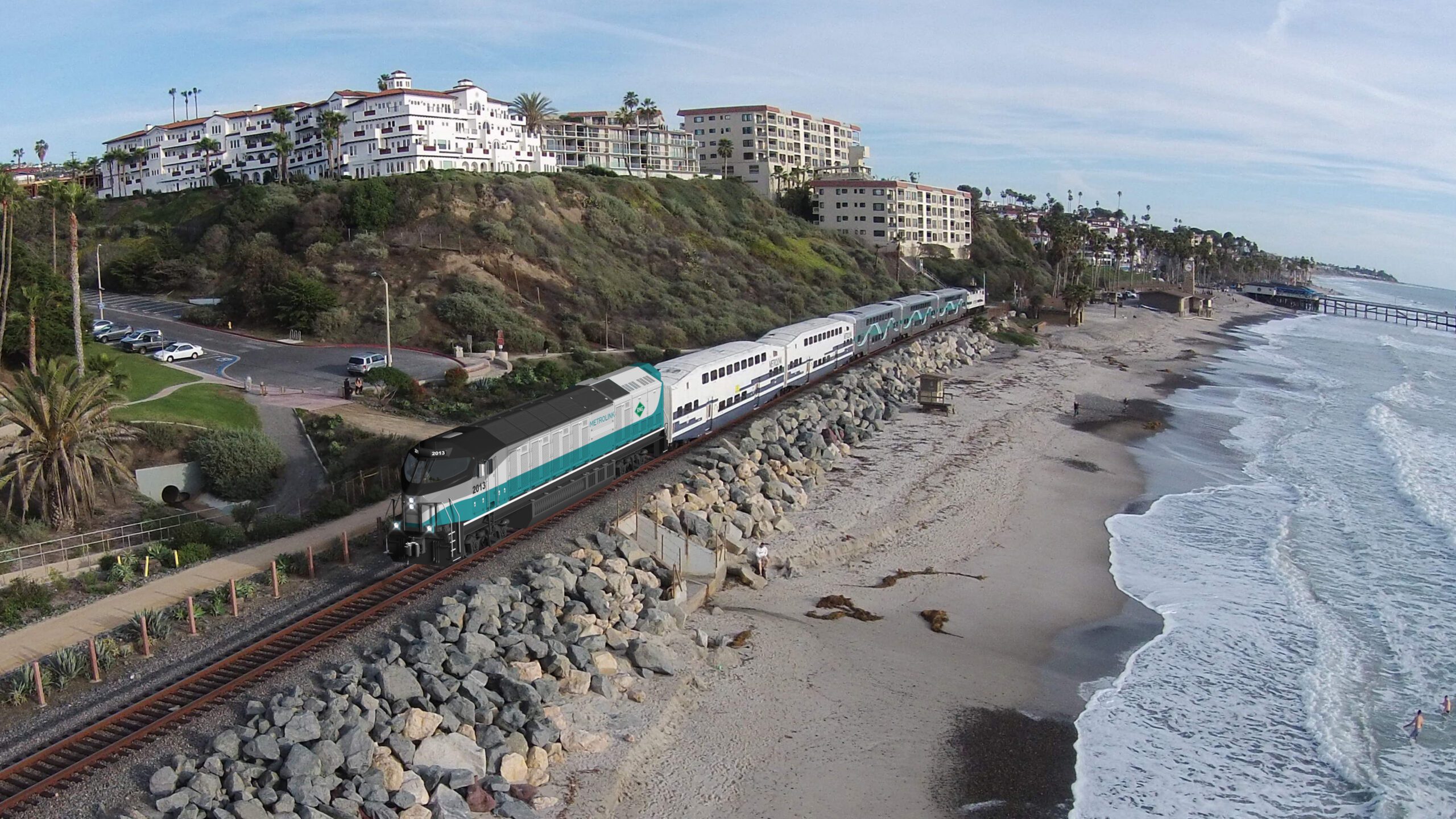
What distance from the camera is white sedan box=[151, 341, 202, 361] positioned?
165ft

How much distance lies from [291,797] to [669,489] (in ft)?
57.8

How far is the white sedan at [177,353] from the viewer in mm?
50344

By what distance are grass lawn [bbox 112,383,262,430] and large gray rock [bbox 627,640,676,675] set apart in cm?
2156

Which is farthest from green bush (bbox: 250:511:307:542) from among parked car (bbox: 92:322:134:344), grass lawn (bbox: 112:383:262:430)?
parked car (bbox: 92:322:134:344)

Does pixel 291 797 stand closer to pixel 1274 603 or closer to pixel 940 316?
pixel 1274 603

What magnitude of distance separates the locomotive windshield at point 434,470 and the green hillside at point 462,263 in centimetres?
3676

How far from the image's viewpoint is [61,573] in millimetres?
25062

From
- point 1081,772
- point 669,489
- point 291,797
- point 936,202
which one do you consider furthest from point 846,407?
point 936,202

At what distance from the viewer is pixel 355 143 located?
97.5m

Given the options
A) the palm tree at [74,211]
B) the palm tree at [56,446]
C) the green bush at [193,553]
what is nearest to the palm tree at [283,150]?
the palm tree at [74,211]

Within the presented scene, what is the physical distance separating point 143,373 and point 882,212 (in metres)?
95.0

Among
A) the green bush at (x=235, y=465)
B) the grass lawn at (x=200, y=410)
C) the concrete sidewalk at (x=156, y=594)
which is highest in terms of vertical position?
the grass lawn at (x=200, y=410)

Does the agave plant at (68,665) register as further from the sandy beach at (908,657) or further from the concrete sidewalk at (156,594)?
the sandy beach at (908,657)

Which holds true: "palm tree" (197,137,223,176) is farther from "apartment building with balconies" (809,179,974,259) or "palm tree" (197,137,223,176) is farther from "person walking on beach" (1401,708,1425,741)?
"person walking on beach" (1401,708,1425,741)
